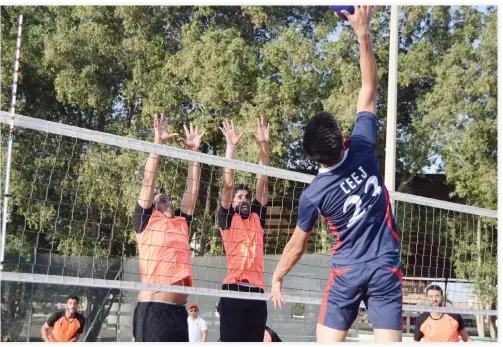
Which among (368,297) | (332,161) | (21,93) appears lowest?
(368,297)

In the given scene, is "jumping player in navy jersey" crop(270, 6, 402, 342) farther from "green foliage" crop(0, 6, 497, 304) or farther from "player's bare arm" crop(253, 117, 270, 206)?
"green foliage" crop(0, 6, 497, 304)

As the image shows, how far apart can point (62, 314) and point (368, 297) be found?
6.36m

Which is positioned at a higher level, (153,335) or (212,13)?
(212,13)

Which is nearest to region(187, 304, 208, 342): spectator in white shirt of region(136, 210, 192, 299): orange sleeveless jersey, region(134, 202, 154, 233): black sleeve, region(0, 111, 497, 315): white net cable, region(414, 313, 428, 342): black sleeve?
region(0, 111, 497, 315): white net cable

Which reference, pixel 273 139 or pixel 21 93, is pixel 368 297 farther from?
pixel 21 93

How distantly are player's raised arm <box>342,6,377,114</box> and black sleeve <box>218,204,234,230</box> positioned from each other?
8.80ft

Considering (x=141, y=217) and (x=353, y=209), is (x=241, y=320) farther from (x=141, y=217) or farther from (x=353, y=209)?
(x=353, y=209)

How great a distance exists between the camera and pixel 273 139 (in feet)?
62.6

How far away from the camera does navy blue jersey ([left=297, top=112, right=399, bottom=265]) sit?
4.49 metres

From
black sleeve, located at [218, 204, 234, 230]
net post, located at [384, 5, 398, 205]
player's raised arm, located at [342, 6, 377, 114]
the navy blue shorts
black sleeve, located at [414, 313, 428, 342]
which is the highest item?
net post, located at [384, 5, 398, 205]

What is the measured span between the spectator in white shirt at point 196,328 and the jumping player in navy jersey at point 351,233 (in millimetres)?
7962

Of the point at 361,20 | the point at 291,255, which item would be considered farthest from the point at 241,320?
the point at 361,20

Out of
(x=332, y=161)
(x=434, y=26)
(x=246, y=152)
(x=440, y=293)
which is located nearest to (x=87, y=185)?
(x=246, y=152)

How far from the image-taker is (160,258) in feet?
20.7
